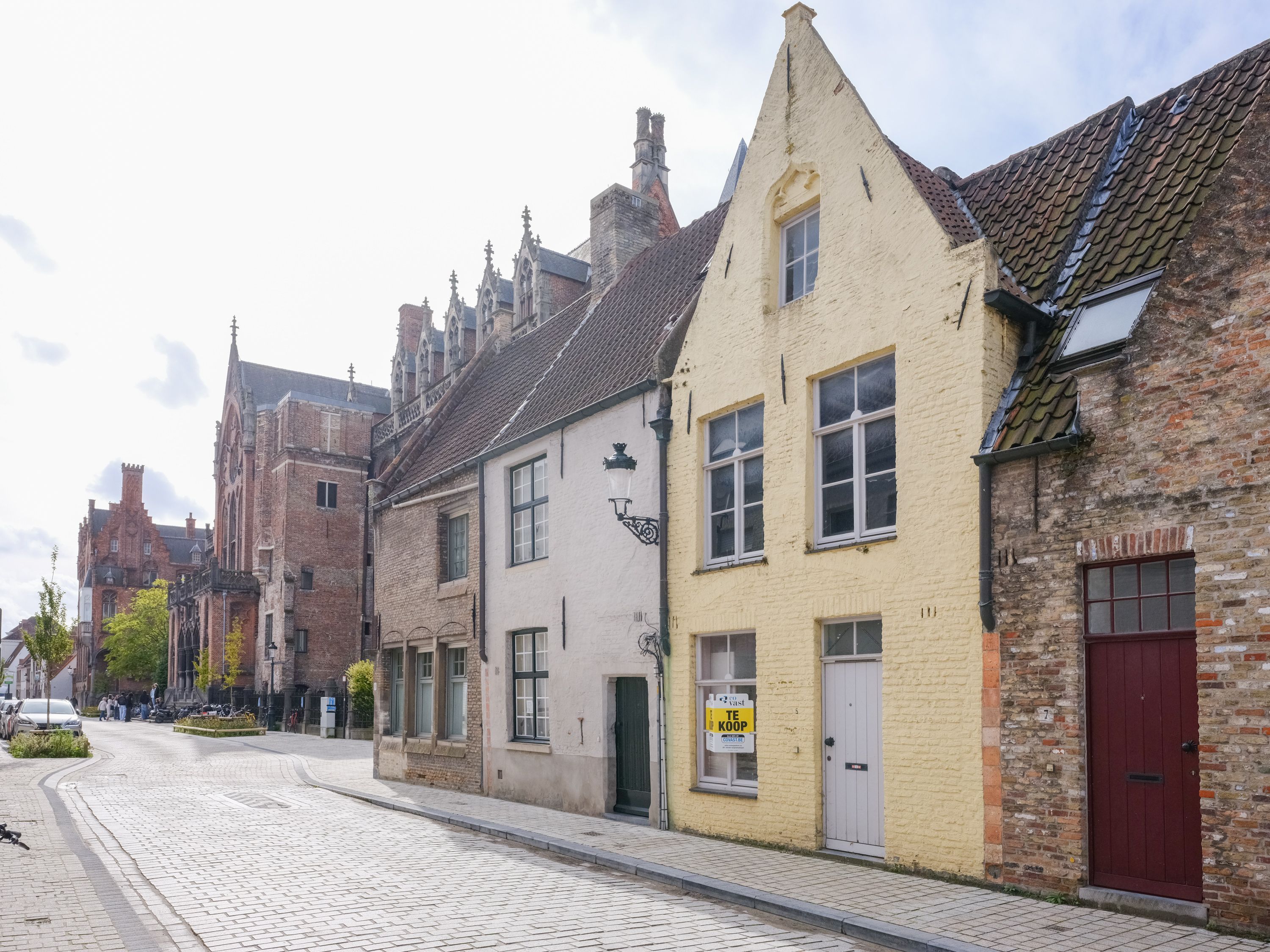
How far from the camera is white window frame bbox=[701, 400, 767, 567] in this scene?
1231cm

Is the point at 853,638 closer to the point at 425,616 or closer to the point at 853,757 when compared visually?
the point at 853,757

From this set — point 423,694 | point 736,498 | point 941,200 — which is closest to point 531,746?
point 423,694

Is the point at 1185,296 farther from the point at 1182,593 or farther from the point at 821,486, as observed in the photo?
the point at 821,486

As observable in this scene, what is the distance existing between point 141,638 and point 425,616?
2290 inches

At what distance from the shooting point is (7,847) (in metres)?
11.8

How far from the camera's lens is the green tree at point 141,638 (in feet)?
231

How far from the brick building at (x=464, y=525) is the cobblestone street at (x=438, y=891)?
271 cm

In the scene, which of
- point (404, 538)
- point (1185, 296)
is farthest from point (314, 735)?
point (1185, 296)

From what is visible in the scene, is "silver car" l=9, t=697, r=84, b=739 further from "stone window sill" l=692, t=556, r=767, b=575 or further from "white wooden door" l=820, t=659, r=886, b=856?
"white wooden door" l=820, t=659, r=886, b=856

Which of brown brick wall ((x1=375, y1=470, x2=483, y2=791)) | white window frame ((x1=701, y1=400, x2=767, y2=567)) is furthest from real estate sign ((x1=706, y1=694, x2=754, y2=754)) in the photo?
brown brick wall ((x1=375, y1=470, x2=483, y2=791))

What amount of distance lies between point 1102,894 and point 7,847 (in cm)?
1088

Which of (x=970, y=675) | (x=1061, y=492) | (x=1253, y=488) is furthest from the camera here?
(x=970, y=675)

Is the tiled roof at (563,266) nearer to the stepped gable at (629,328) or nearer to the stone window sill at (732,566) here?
the stepped gable at (629,328)

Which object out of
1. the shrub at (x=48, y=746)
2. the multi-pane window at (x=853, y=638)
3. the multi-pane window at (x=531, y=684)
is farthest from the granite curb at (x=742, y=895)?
the shrub at (x=48, y=746)
